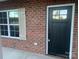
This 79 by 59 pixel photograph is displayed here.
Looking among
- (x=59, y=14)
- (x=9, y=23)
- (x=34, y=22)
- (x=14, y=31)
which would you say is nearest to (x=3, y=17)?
(x=9, y=23)

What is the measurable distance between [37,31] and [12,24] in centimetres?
180

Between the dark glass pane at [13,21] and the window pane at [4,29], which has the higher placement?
the dark glass pane at [13,21]

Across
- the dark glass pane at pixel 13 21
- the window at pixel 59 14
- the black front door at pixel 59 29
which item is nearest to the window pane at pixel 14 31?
the dark glass pane at pixel 13 21

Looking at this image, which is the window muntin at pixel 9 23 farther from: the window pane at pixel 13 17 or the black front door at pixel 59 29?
the black front door at pixel 59 29

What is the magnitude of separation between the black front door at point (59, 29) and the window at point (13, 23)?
154cm

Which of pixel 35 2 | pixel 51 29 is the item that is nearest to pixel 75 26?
pixel 51 29

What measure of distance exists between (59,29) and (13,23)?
2839 mm

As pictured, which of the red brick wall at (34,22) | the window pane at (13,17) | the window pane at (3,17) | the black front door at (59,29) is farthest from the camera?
the window pane at (3,17)

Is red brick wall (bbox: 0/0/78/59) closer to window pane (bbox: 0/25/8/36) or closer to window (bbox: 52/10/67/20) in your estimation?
window (bbox: 52/10/67/20)

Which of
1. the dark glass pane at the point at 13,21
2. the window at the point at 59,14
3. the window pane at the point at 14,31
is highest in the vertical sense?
the window at the point at 59,14

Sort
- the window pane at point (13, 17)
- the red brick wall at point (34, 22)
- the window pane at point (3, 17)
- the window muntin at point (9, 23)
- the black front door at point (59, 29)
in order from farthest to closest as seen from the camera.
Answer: the window pane at point (3, 17)
the window muntin at point (9, 23)
the window pane at point (13, 17)
the red brick wall at point (34, 22)
the black front door at point (59, 29)

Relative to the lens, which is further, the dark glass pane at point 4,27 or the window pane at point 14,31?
the dark glass pane at point 4,27

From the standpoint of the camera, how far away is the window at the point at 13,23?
21.2 feet

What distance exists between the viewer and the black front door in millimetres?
5293
